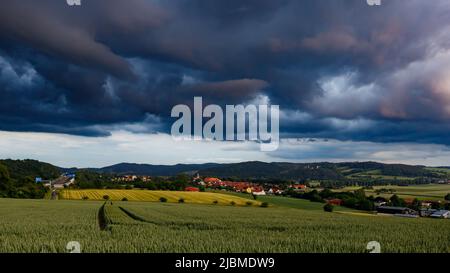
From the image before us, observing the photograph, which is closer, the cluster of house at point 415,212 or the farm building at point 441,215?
the farm building at point 441,215

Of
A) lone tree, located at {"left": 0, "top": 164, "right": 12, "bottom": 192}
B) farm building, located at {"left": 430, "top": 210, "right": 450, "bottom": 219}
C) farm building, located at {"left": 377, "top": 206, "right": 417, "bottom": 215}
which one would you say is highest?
lone tree, located at {"left": 0, "top": 164, "right": 12, "bottom": 192}

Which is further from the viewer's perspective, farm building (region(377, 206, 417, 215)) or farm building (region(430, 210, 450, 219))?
farm building (region(377, 206, 417, 215))

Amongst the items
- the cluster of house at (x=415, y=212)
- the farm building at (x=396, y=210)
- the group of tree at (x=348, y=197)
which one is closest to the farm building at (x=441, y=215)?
the cluster of house at (x=415, y=212)

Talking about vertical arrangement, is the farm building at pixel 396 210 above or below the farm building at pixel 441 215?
below

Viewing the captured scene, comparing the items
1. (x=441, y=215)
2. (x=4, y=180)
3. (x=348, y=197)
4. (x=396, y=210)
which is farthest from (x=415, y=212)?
(x=4, y=180)

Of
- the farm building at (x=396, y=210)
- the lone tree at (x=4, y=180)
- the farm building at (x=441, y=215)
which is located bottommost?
the farm building at (x=396, y=210)

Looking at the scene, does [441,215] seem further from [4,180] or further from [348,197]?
[4,180]

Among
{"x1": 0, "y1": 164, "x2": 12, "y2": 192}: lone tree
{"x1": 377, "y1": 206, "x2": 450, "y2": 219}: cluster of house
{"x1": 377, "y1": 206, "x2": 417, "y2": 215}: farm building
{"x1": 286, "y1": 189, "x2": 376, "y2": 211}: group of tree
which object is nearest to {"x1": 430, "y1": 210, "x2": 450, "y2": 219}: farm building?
{"x1": 377, "y1": 206, "x2": 450, "y2": 219}: cluster of house

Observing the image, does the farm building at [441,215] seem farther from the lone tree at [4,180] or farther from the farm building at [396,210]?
the lone tree at [4,180]

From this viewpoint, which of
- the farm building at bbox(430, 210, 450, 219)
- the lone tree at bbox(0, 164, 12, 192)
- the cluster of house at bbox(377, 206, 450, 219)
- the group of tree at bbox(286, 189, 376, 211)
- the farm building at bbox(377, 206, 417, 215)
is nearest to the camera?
the farm building at bbox(430, 210, 450, 219)

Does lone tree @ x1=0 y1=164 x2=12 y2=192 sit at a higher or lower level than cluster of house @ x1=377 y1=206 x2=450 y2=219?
higher

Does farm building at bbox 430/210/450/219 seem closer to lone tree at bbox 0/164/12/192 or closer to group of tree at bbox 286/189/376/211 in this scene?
group of tree at bbox 286/189/376/211
